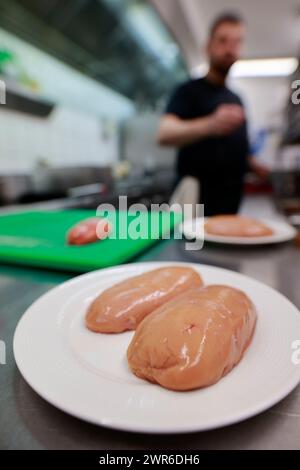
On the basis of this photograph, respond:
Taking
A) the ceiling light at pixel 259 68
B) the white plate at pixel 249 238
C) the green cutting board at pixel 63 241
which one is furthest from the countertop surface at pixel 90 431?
the ceiling light at pixel 259 68

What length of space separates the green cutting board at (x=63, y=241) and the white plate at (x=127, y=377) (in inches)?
10.4

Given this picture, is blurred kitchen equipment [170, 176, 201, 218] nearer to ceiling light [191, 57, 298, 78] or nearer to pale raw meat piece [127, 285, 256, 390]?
pale raw meat piece [127, 285, 256, 390]

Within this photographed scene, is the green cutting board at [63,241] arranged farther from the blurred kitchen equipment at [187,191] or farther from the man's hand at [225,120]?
the blurred kitchen equipment at [187,191]

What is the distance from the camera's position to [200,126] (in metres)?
1.44

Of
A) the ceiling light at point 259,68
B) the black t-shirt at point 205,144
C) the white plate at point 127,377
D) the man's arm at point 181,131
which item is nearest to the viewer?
the white plate at point 127,377

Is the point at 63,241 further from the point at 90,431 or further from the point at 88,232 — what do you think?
the point at 90,431

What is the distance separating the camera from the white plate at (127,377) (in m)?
0.26

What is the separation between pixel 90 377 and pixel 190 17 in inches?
161

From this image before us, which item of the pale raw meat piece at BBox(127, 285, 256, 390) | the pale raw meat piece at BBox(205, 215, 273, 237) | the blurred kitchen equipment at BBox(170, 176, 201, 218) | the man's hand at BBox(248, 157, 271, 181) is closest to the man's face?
the man's hand at BBox(248, 157, 271, 181)

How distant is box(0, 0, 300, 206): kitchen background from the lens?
215 cm

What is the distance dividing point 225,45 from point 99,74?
1520 millimetres

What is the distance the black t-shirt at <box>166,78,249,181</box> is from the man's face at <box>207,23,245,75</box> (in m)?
0.11

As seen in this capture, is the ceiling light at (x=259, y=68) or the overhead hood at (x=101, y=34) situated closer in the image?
the overhead hood at (x=101, y=34)

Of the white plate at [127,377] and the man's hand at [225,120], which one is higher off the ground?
the man's hand at [225,120]
